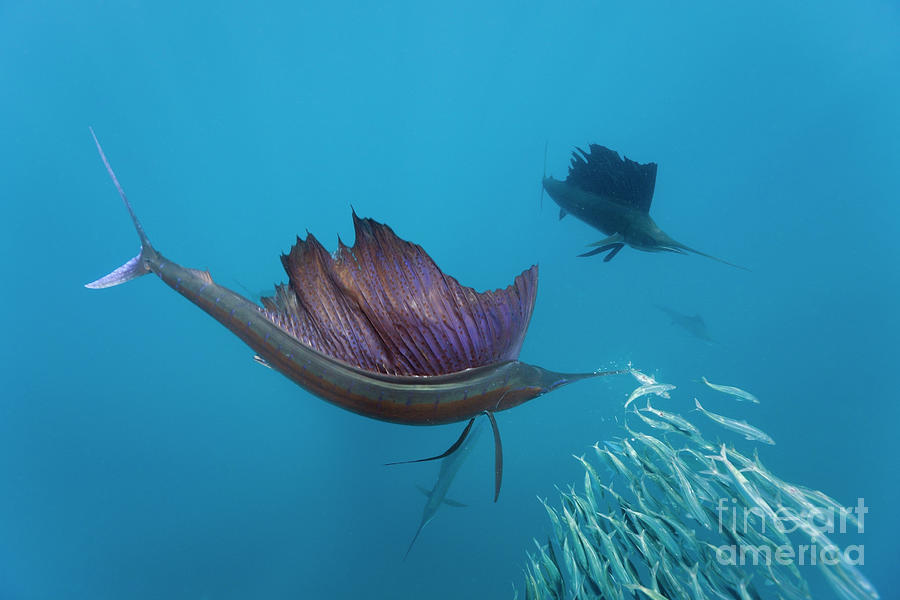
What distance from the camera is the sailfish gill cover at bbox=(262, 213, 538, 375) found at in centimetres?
134


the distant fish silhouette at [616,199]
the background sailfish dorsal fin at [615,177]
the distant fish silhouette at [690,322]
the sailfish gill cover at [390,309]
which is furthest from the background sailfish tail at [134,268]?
the distant fish silhouette at [690,322]

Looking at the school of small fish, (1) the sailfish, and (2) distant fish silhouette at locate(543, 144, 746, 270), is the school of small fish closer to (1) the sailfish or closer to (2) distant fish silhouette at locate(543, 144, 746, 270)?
(1) the sailfish

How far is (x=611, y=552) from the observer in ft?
5.30

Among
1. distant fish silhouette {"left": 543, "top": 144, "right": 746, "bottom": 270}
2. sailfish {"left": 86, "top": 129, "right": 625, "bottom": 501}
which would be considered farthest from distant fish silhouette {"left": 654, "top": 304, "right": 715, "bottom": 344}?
sailfish {"left": 86, "top": 129, "right": 625, "bottom": 501}

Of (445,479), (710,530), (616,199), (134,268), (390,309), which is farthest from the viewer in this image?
(445,479)

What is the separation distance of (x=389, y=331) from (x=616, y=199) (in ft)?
7.02

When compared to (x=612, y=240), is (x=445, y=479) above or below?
below

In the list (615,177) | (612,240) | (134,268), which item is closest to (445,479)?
(612,240)

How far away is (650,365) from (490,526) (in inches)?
99.2

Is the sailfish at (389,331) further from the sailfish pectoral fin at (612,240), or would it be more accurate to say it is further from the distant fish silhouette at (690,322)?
the distant fish silhouette at (690,322)

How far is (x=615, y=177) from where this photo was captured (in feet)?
9.03

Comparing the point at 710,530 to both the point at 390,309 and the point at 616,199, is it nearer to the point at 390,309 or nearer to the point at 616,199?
the point at 390,309

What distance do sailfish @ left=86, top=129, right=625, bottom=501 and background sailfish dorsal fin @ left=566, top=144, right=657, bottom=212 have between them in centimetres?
168

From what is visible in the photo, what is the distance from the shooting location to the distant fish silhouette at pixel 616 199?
262 cm
